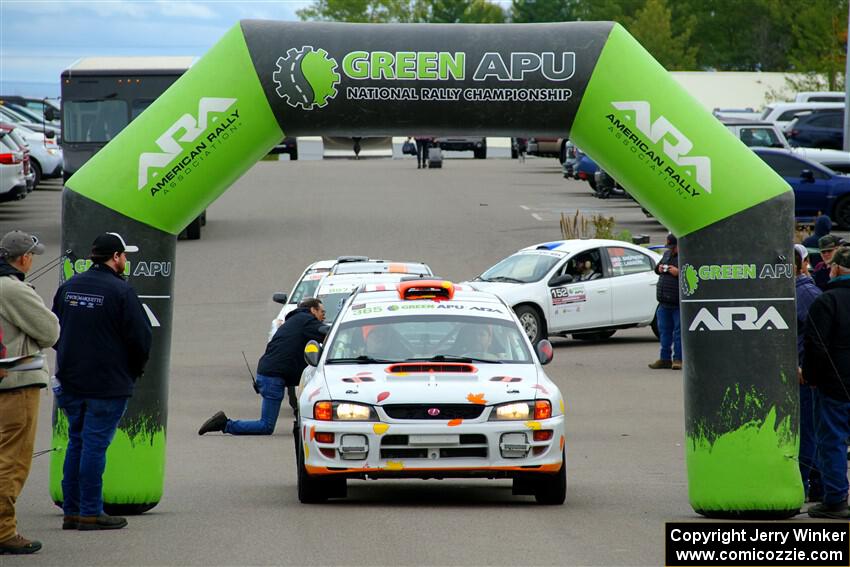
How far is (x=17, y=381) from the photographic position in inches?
350

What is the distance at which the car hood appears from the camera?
10430 millimetres

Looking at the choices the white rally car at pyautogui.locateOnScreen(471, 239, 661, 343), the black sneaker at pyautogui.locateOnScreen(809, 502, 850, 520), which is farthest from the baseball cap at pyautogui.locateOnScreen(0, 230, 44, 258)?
the white rally car at pyautogui.locateOnScreen(471, 239, 661, 343)

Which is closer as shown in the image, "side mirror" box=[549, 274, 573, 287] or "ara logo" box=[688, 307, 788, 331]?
"ara logo" box=[688, 307, 788, 331]

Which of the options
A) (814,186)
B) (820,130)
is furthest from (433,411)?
(820,130)

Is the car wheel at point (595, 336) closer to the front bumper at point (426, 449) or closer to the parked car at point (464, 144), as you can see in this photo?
the front bumper at point (426, 449)

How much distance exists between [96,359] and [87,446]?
590 millimetres

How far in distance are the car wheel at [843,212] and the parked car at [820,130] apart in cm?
1213

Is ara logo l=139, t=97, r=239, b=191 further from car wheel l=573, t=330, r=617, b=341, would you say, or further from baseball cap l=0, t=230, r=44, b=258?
car wheel l=573, t=330, r=617, b=341

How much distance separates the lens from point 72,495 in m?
9.68

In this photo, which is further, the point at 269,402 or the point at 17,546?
the point at 269,402

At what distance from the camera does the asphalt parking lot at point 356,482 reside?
8.99m

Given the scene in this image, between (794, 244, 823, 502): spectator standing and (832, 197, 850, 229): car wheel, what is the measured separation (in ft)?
72.0

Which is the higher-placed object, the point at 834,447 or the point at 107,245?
the point at 107,245

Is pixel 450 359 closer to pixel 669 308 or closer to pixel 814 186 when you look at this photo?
pixel 669 308
